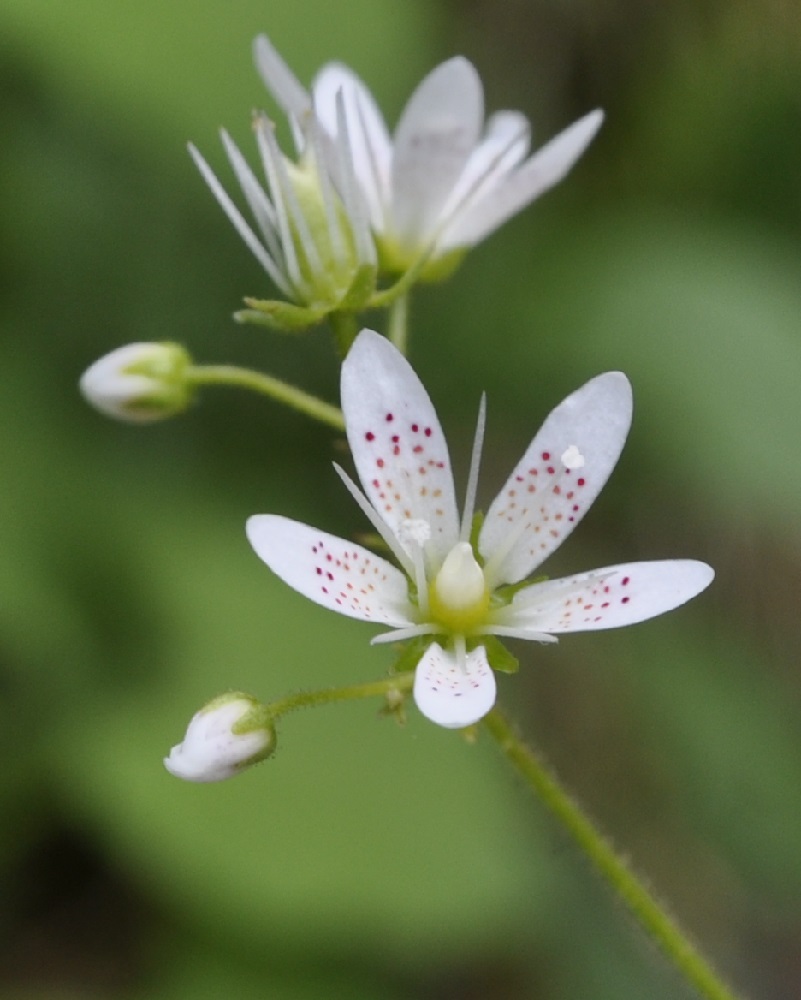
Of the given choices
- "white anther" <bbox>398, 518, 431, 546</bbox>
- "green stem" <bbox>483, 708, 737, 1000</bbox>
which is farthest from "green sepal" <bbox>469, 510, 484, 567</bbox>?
"green stem" <bbox>483, 708, 737, 1000</bbox>

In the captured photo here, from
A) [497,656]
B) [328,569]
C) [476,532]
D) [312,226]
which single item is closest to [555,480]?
[476,532]

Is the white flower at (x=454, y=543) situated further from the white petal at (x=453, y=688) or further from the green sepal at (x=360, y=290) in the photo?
the green sepal at (x=360, y=290)

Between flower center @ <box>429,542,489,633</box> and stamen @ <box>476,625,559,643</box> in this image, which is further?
flower center @ <box>429,542,489,633</box>

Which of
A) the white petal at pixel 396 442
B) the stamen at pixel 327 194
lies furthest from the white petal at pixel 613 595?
the stamen at pixel 327 194

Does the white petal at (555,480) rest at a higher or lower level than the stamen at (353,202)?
lower

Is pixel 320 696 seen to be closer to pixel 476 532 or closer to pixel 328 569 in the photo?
pixel 328 569

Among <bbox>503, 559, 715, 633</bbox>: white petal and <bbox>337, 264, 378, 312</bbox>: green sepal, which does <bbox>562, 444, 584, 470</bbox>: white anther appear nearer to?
<bbox>503, 559, 715, 633</bbox>: white petal
